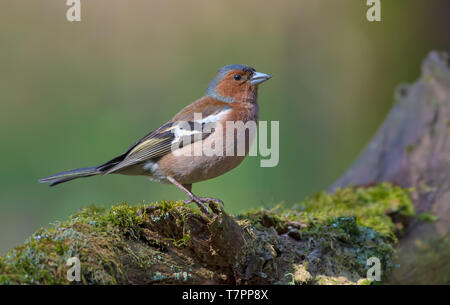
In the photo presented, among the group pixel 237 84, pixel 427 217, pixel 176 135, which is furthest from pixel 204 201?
pixel 427 217

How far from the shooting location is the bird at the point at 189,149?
4.00 meters

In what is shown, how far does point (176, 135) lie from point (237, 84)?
3.09 feet

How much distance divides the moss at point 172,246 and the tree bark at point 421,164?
1.37 feet

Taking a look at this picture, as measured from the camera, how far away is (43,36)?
967cm

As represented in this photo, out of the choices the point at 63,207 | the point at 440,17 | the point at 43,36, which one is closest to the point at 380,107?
the point at 440,17

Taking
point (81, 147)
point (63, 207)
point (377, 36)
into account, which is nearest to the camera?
point (63, 207)

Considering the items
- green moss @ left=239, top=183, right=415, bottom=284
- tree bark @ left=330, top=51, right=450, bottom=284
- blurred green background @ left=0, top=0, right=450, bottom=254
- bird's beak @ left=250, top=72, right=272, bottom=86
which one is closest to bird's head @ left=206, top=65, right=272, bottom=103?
bird's beak @ left=250, top=72, right=272, bottom=86

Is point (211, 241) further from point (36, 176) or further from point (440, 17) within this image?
point (440, 17)

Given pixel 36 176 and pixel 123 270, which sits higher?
pixel 123 270

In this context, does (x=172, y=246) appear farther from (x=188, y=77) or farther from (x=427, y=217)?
(x=188, y=77)

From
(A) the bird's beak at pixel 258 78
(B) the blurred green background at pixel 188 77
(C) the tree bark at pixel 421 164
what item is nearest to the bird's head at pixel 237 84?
(A) the bird's beak at pixel 258 78

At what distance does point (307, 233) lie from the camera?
388 centimetres

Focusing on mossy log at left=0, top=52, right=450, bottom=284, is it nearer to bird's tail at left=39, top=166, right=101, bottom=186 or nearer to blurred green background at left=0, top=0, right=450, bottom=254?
bird's tail at left=39, top=166, right=101, bottom=186
